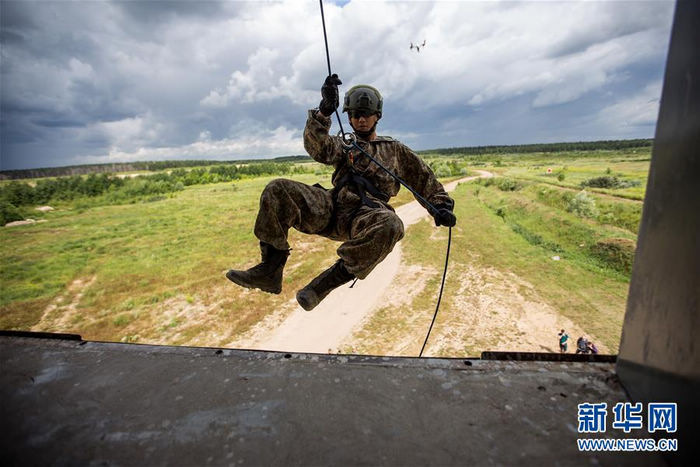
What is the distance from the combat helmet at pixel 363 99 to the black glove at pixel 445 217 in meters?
1.24

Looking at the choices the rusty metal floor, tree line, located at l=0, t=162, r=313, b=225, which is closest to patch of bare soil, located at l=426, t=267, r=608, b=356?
the rusty metal floor

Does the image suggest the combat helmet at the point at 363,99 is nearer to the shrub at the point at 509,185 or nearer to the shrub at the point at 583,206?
the shrub at the point at 583,206

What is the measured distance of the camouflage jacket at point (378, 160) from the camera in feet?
9.97

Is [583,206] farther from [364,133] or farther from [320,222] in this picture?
[320,222]

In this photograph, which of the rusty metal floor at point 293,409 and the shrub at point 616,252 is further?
the shrub at point 616,252

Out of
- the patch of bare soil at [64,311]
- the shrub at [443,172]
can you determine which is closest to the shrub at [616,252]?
the patch of bare soil at [64,311]

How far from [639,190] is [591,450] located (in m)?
49.1

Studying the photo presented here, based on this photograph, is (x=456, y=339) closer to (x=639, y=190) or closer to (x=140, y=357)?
(x=140, y=357)

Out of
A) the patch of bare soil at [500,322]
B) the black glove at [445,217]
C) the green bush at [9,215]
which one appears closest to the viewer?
the black glove at [445,217]

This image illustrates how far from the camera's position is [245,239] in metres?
25.5

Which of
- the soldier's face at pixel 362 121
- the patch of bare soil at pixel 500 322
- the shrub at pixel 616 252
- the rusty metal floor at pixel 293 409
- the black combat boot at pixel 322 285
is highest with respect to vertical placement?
the soldier's face at pixel 362 121

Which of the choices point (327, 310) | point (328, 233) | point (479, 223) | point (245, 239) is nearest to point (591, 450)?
point (328, 233)

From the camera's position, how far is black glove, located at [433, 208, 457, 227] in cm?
319

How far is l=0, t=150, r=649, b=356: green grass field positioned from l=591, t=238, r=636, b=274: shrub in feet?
0.35
